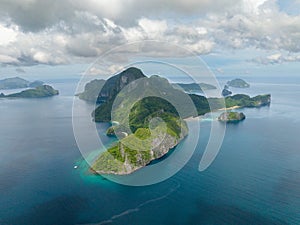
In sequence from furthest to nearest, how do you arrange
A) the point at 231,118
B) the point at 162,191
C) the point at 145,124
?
the point at 231,118
the point at 145,124
the point at 162,191

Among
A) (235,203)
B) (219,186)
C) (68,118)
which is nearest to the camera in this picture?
(235,203)

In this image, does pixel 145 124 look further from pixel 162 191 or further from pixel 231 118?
pixel 162 191

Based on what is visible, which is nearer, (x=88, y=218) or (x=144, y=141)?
(x=88, y=218)

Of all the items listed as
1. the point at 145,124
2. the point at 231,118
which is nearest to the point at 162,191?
the point at 145,124

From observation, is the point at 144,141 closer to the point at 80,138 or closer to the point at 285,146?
the point at 80,138

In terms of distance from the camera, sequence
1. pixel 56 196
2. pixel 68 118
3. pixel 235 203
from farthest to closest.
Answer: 1. pixel 68 118
2. pixel 56 196
3. pixel 235 203

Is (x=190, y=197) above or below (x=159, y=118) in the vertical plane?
below

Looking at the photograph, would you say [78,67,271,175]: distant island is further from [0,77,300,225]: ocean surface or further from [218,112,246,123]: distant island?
[218,112,246,123]: distant island

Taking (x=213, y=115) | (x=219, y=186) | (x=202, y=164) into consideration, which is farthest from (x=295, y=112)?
(x=219, y=186)

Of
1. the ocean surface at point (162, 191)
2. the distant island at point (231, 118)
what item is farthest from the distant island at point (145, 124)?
the distant island at point (231, 118)
